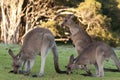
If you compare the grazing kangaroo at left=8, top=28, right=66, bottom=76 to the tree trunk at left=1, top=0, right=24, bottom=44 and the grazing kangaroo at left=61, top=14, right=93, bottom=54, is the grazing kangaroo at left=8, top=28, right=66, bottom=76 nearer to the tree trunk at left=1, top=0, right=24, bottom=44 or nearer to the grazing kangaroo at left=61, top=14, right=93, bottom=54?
the grazing kangaroo at left=61, top=14, right=93, bottom=54

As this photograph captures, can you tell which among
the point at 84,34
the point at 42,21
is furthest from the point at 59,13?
the point at 84,34

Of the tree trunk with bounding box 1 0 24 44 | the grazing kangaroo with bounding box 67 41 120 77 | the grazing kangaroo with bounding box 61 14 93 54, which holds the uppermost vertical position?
the tree trunk with bounding box 1 0 24 44

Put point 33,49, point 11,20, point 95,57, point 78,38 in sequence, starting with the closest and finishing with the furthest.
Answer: point 33,49
point 95,57
point 78,38
point 11,20

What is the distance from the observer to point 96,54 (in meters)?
9.56

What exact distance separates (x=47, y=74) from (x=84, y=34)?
1855 mm

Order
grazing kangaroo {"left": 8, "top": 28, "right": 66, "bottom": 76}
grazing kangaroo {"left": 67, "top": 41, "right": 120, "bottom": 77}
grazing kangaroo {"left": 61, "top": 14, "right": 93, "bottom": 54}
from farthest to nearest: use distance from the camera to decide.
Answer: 1. grazing kangaroo {"left": 61, "top": 14, "right": 93, "bottom": 54}
2. grazing kangaroo {"left": 67, "top": 41, "right": 120, "bottom": 77}
3. grazing kangaroo {"left": 8, "top": 28, "right": 66, "bottom": 76}

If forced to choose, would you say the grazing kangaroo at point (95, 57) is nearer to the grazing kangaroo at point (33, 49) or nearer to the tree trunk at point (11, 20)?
the grazing kangaroo at point (33, 49)

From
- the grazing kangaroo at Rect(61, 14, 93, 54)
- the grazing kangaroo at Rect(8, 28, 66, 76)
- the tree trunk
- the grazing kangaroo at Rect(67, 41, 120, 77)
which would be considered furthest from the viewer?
the tree trunk

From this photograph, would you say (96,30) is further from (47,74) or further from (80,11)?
(47,74)

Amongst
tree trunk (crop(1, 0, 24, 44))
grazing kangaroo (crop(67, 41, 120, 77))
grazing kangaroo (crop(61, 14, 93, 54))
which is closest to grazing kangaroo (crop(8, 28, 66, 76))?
grazing kangaroo (crop(67, 41, 120, 77))

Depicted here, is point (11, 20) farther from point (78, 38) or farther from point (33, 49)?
point (33, 49)

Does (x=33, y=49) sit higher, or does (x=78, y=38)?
(x=78, y=38)

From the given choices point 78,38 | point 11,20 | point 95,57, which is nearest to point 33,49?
point 95,57

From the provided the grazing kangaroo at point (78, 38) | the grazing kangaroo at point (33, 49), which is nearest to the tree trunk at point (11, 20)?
the grazing kangaroo at point (78, 38)
